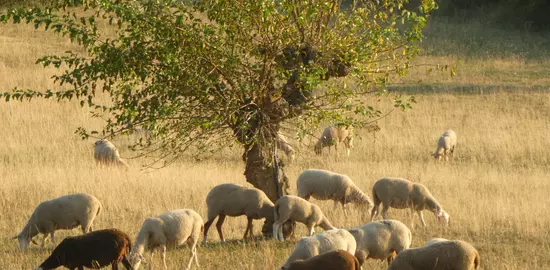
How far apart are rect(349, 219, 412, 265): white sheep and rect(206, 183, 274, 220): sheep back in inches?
85.4

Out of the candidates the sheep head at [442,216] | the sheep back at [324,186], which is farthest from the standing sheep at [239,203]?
the sheep head at [442,216]

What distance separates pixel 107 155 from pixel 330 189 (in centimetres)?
837

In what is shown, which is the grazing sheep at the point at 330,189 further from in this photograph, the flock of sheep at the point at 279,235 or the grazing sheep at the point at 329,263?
the grazing sheep at the point at 329,263

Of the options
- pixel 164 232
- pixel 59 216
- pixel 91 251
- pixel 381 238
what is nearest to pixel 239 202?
pixel 164 232

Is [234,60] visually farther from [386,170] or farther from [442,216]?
[386,170]

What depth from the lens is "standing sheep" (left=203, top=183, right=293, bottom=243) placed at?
13.4m

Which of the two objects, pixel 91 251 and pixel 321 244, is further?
pixel 91 251

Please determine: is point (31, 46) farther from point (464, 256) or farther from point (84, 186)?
point (464, 256)

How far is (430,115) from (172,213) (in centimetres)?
2188

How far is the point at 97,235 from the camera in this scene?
430 inches

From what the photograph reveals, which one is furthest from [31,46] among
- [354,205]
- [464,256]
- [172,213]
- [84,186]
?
[464,256]

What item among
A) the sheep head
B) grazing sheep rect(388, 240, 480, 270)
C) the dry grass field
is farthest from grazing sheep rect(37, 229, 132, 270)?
the sheep head

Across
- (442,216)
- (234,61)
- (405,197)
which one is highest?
(234,61)

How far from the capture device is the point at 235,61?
1228 cm
